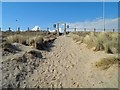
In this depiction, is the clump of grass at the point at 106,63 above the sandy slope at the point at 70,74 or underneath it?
above

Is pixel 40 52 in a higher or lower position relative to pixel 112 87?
higher

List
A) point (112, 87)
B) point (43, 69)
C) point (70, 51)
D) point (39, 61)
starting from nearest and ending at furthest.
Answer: point (112, 87)
point (43, 69)
point (39, 61)
point (70, 51)

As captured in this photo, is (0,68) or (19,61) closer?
(0,68)

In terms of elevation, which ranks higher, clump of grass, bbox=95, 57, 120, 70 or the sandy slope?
clump of grass, bbox=95, 57, 120, 70

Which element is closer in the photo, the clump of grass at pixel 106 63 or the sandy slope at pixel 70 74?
the sandy slope at pixel 70 74

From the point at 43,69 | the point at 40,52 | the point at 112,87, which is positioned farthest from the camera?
the point at 40,52

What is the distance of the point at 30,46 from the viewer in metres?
22.9

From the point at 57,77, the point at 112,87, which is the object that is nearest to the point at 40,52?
the point at 57,77

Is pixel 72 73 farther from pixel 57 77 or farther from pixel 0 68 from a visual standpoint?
pixel 0 68

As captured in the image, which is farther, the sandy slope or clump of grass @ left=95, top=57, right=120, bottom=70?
clump of grass @ left=95, top=57, right=120, bottom=70

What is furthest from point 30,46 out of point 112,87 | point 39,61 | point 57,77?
point 112,87

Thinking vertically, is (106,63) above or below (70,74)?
above

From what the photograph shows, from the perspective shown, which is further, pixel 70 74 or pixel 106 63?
pixel 106 63

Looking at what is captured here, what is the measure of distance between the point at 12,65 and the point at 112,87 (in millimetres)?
5307
